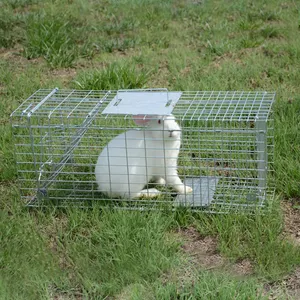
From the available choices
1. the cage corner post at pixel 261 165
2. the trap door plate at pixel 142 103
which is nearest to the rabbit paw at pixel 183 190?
the cage corner post at pixel 261 165

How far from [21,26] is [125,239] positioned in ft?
14.9

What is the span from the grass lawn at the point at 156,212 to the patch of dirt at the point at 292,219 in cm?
1

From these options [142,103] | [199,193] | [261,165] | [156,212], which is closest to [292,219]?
[261,165]

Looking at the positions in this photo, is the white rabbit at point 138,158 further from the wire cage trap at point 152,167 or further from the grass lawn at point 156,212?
the grass lawn at point 156,212

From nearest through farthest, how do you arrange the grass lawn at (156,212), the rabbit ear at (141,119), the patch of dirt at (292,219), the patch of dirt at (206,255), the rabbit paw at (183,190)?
the grass lawn at (156,212) → the patch of dirt at (206,255) → the patch of dirt at (292,219) → the rabbit ear at (141,119) → the rabbit paw at (183,190)

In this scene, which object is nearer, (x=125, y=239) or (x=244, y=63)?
(x=125, y=239)

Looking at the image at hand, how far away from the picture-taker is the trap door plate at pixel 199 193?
12.1ft

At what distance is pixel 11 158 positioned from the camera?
14.7 feet

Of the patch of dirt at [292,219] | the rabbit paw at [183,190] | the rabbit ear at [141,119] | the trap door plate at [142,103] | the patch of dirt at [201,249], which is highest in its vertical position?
the trap door plate at [142,103]

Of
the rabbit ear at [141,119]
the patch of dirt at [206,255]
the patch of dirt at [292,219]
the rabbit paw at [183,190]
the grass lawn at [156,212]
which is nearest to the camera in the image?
the grass lawn at [156,212]

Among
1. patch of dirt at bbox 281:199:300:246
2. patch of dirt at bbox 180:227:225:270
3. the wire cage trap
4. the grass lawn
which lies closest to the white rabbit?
the wire cage trap

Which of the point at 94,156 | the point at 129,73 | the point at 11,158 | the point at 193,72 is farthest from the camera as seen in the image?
the point at 193,72

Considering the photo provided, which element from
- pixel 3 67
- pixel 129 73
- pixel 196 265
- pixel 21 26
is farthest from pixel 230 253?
pixel 21 26

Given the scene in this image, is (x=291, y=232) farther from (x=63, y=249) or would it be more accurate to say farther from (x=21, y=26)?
(x=21, y=26)
